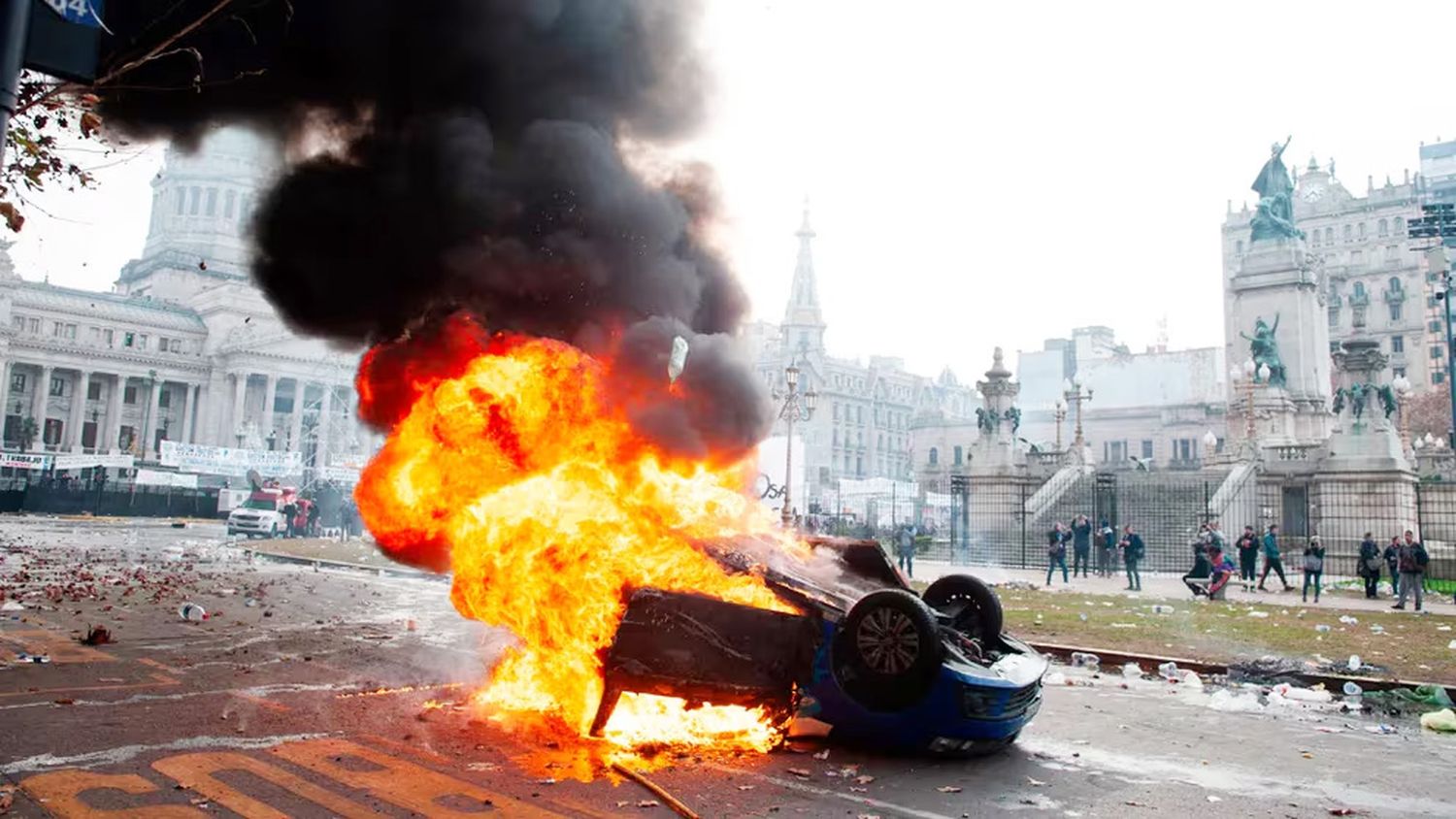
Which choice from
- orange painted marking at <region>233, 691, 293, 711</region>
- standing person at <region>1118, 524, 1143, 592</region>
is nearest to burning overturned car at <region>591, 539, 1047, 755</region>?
orange painted marking at <region>233, 691, 293, 711</region>

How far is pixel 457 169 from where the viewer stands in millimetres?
8711

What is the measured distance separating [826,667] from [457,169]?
565cm

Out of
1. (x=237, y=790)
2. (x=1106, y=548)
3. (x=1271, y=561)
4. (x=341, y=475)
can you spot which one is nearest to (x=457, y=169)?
(x=237, y=790)

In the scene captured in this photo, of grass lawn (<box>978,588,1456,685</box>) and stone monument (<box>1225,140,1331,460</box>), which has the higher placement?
stone monument (<box>1225,140,1331,460</box>)

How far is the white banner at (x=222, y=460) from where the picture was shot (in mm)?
46438

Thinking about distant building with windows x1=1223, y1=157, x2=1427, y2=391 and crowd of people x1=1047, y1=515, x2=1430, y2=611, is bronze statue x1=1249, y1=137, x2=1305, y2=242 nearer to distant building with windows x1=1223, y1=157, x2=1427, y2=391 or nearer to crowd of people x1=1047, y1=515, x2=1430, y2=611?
crowd of people x1=1047, y1=515, x2=1430, y2=611

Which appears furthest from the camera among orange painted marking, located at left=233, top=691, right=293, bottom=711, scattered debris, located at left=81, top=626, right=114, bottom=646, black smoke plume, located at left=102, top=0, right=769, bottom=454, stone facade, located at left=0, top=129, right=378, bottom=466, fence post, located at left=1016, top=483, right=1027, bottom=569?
stone facade, located at left=0, top=129, right=378, bottom=466

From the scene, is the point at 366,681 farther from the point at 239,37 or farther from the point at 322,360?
the point at 322,360

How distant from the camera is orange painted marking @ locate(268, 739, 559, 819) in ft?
16.6

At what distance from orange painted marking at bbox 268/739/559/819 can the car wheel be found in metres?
3.76

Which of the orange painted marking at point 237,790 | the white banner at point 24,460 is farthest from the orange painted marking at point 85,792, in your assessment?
the white banner at point 24,460

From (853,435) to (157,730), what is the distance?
347ft

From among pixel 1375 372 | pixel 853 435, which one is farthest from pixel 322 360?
pixel 1375 372

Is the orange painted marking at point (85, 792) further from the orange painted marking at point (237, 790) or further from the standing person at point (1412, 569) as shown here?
the standing person at point (1412, 569)
